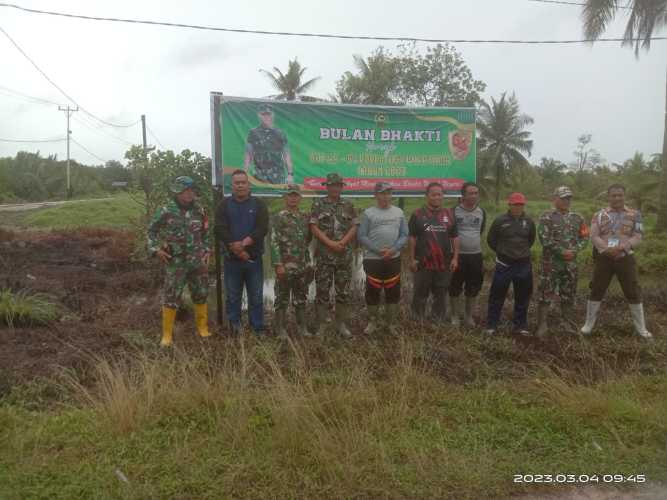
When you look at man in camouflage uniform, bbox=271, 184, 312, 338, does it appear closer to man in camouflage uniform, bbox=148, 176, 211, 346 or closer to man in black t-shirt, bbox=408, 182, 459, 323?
man in camouflage uniform, bbox=148, 176, 211, 346

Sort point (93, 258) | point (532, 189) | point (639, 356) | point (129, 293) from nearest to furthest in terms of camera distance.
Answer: point (639, 356) < point (129, 293) < point (93, 258) < point (532, 189)

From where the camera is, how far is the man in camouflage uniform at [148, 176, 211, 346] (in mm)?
4957

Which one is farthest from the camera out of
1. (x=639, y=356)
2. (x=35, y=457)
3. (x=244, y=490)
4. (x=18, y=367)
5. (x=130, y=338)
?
(x=130, y=338)

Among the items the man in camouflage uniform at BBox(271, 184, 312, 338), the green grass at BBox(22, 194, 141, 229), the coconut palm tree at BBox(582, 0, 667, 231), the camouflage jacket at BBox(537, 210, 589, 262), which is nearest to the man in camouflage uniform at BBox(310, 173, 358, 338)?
the man in camouflage uniform at BBox(271, 184, 312, 338)

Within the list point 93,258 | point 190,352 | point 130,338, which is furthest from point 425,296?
point 93,258

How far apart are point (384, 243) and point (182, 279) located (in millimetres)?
2051

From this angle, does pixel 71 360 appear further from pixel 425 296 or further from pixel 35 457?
pixel 425 296

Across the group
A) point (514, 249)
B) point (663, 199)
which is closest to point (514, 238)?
point (514, 249)

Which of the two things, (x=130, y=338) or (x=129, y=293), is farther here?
(x=129, y=293)

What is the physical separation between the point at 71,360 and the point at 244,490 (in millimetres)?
2796

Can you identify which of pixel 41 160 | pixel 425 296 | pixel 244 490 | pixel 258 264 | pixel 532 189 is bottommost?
pixel 244 490

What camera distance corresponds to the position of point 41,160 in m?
52.3

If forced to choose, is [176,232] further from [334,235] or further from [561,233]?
[561,233]

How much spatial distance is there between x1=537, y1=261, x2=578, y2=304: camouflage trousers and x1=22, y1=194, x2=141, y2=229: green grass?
1963 cm
